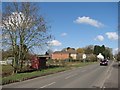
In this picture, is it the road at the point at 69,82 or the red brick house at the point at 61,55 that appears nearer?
the road at the point at 69,82

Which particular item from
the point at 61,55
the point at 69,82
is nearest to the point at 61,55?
the point at 61,55

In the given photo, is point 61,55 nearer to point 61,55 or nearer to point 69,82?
point 61,55

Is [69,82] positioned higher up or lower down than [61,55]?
lower down

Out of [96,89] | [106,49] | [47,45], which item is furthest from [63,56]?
[96,89]

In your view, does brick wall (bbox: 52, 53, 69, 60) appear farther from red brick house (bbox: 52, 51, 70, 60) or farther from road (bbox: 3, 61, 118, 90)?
road (bbox: 3, 61, 118, 90)

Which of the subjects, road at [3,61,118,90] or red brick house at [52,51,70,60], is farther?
red brick house at [52,51,70,60]

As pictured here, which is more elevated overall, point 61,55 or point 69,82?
point 61,55

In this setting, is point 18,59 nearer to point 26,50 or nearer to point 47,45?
point 26,50

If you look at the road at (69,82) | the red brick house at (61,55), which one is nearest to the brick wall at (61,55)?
the red brick house at (61,55)

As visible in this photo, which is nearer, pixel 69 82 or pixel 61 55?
pixel 69 82

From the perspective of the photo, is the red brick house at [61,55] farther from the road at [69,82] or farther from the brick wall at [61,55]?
the road at [69,82]

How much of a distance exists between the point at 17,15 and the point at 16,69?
7.02m

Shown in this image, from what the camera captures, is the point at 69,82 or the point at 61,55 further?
the point at 61,55

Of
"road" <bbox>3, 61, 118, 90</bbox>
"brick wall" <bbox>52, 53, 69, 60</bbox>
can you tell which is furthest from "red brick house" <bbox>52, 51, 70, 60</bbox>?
"road" <bbox>3, 61, 118, 90</bbox>
